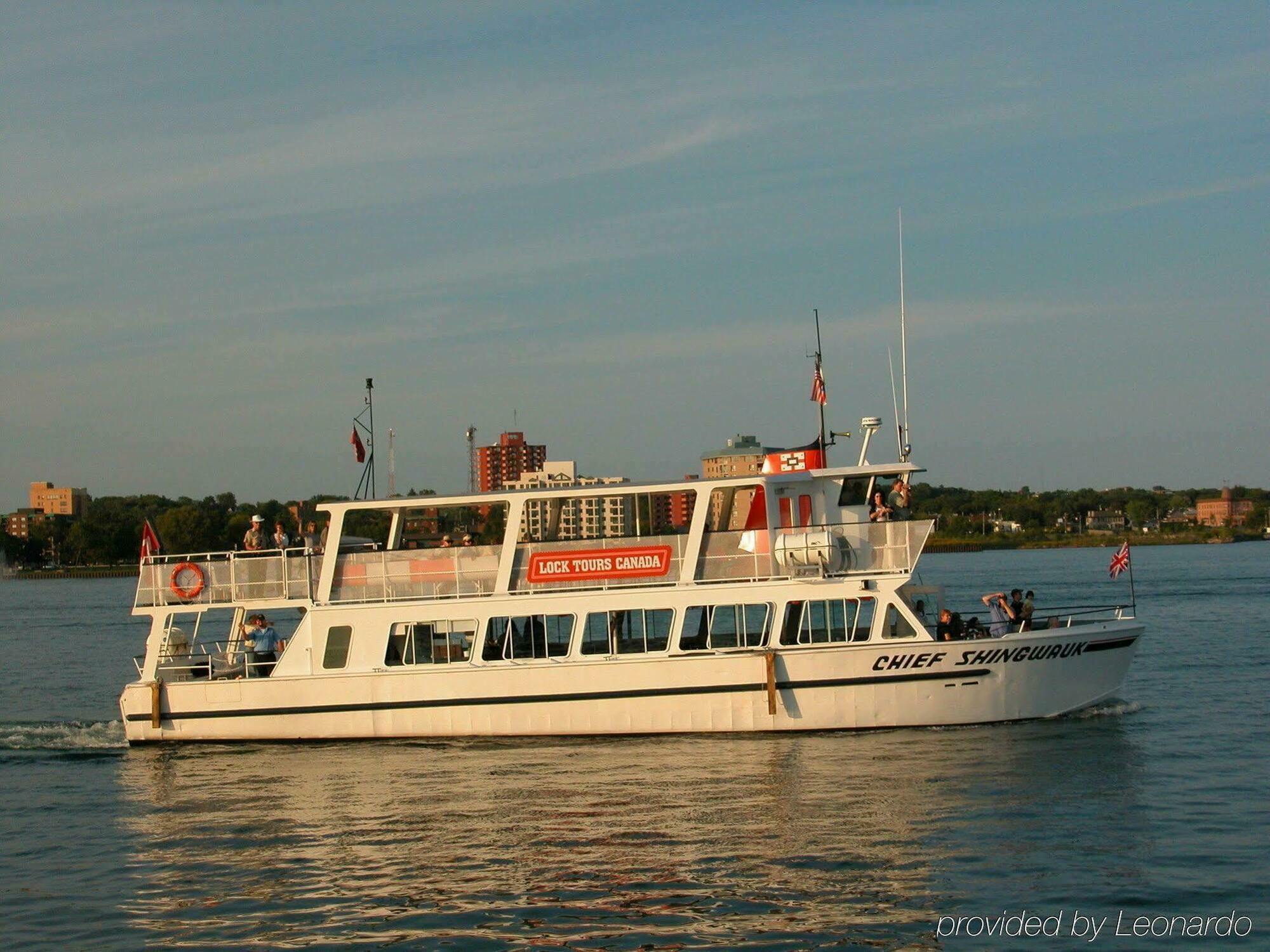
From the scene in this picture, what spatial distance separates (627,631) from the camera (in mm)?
22312

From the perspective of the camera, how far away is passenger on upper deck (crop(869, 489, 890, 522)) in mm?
22375

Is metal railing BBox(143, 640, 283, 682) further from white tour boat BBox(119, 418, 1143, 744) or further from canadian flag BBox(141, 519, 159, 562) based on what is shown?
canadian flag BBox(141, 519, 159, 562)

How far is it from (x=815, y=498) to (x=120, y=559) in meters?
139

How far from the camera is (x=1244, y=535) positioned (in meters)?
175

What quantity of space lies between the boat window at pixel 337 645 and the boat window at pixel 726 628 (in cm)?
559

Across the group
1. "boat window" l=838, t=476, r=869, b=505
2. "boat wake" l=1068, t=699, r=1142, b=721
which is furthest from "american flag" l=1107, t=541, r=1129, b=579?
"boat window" l=838, t=476, r=869, b=505

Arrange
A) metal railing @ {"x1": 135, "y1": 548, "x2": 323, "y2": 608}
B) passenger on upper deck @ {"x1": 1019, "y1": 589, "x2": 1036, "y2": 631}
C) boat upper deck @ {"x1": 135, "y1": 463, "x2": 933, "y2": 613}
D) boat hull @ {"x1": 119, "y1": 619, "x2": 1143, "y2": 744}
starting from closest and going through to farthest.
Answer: boat hull @ {"x1": 119, "y1": 619, "x2": 1143, "y2": 744} → passenger on upper deck @ {"x1": 1019, "y1": 589, "x2": 1036, "y2": 631} → boat upper deck @ {"x1": 135, "y1": 463, "x2": 933, "y2": 613} → metal railing @ {"x1": 135, "y1": 548, "x2": 323, "y2": 608}

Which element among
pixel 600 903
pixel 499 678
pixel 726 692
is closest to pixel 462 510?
pixel 499 678

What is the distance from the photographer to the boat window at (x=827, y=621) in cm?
2166

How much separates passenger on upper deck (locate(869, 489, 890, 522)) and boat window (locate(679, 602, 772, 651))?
7.85ft

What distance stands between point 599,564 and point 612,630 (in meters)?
1.13

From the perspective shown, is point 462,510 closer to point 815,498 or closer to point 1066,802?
point 815,498

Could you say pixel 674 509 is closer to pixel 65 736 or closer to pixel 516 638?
pixel 516 638

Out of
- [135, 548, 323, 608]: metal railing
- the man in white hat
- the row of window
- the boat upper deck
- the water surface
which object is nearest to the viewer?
the water surface
